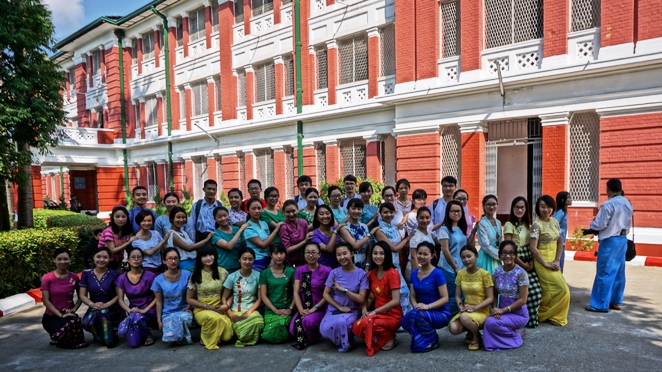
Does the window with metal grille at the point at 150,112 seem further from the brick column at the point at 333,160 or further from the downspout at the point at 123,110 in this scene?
the brick column at the point at 333,160

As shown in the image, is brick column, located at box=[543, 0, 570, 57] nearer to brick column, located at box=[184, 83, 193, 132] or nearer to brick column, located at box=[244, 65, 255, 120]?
brick column, located at box=[244, 65, 255, 120]

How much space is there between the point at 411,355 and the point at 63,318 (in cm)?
415

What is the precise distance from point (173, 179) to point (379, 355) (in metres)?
18.3

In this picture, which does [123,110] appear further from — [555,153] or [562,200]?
[562,200]

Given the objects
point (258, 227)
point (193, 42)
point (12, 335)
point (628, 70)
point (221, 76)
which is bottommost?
point (12, 335)

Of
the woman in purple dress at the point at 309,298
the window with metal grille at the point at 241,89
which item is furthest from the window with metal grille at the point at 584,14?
the window with metal grille at the point at 241,89

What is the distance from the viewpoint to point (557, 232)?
17.5ft

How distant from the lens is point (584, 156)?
9.54 metres

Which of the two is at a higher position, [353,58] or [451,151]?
[353,58]

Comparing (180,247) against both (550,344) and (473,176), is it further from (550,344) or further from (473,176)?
(473,176)

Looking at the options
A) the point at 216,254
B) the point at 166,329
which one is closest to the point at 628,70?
the point at 216,254

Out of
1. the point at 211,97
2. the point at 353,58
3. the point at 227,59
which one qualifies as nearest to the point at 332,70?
the point at 353,58

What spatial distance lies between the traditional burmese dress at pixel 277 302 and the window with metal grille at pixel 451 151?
7.33 metres

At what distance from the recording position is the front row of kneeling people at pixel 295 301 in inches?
183
